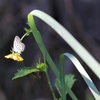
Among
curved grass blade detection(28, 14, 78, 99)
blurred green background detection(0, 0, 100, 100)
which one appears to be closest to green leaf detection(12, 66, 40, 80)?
curved grass blade detection(28, 14, 78, 99)

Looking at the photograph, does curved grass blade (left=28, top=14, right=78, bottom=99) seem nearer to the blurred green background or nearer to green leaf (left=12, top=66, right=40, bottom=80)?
green leaf (left=12, top=66, right=40, bottom=80)

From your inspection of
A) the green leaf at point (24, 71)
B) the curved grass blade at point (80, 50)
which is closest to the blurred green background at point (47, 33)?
the green leaf at point (24, 71)

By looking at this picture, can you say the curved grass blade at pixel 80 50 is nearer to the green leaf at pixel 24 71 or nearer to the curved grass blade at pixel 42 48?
the curved grass blade at pixel 42 48

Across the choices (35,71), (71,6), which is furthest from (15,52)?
(71,6)

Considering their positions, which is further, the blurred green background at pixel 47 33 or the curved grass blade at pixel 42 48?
the blurred green background at pixel 47 33

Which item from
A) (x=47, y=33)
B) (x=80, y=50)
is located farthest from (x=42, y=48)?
(x=47, y=33)

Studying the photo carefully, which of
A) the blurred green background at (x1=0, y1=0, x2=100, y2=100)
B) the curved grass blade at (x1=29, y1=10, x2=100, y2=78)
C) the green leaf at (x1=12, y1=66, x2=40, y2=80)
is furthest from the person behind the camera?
the blurred green background at (x1=0, y1=0, x2=100, y2=100)

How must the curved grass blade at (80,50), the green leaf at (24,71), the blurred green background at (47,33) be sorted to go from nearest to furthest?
the curved grass blade at (80,50) → the green leaf at (24,71) → the blurred green background at (47,33)

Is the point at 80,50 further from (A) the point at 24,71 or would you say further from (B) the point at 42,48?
(A) the point at 24,71
